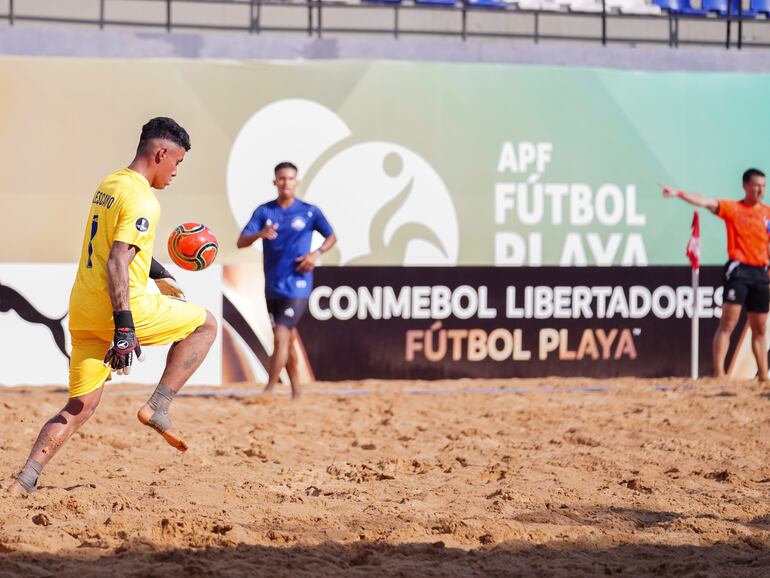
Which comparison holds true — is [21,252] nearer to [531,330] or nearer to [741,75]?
[531,330]

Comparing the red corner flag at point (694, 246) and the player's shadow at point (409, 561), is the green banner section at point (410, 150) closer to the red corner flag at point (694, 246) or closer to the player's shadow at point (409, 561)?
the red corner flag at point (694, 246)

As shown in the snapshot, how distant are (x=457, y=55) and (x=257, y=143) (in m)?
3.39

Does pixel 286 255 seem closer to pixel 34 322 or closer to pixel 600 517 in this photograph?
pixel 34 322

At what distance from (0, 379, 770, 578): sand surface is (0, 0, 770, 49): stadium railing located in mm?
7067

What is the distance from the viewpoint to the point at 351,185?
492 inches

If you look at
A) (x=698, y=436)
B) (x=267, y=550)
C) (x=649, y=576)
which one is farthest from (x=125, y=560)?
(x=698, y=436)

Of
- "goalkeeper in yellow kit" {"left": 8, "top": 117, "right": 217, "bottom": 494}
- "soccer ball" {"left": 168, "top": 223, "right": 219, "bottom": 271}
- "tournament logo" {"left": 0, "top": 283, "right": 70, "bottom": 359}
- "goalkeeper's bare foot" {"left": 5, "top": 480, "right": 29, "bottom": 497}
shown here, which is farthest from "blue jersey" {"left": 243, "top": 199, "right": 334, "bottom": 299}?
"goalkeeper's bare foot" {"left": 5, "top": 480, "right": 29, "bottom": 497}

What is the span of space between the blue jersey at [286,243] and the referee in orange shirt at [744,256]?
13.7ft

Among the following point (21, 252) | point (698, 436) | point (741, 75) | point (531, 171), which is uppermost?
point (741, 75)

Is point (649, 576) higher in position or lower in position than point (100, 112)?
lower

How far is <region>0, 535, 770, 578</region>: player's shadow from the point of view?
183 inches

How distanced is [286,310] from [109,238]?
4.69 meters

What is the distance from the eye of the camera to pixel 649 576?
4.79m

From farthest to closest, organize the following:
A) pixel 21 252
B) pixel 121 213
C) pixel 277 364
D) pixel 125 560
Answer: pixel 21 252
pixel 277 364
pixel 121 213
pixel 125 560
